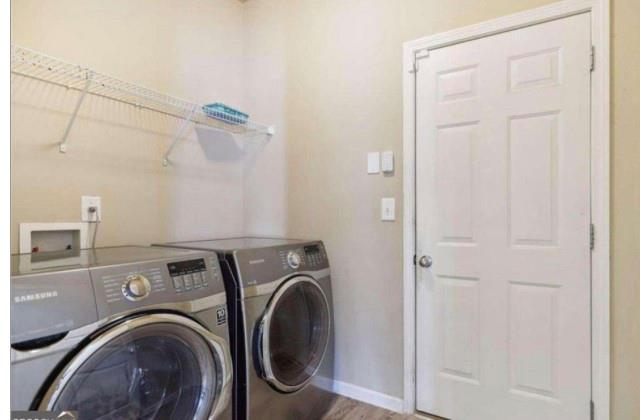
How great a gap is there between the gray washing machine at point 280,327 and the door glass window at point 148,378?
231mm

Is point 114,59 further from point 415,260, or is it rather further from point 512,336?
point 512,336

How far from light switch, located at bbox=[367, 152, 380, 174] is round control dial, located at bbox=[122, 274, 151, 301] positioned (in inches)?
52.5

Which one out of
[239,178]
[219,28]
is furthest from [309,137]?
[219,28]

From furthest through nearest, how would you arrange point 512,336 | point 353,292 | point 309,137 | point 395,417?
point 309,137
point 353,292
point 395,417
point 512,336

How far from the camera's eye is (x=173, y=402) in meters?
1.28

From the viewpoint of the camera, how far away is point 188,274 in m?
1.33

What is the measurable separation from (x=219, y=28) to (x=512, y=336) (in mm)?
2502

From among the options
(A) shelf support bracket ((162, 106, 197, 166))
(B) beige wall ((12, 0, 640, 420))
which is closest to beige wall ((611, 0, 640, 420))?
(B) beige wall ((12, 0, 640, 420))

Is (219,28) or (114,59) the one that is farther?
(219,28)

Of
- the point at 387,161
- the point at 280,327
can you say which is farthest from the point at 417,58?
the point at 280,327

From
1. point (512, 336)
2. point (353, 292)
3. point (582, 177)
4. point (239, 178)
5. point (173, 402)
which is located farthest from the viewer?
point (239, 178)

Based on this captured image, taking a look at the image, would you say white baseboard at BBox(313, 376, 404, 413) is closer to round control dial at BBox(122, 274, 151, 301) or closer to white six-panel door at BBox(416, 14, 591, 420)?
white six-panel door at BBox(416, 14, 591, 420)

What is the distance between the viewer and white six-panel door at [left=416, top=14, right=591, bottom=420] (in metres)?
1.61

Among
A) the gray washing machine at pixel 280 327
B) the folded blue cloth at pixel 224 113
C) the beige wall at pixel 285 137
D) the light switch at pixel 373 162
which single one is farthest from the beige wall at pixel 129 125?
the light switch at pixel 373 162
